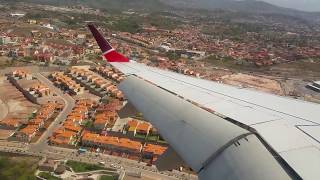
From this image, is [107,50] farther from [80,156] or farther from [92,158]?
[80,156]

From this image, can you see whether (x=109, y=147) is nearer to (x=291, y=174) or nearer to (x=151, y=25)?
(x=291, y=174)

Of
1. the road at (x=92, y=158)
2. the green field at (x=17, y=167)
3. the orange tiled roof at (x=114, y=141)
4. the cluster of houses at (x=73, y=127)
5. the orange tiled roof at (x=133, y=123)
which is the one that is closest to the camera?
the green field at (x=17, y=167)

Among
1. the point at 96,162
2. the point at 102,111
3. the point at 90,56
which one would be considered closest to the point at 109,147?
the point at 96,162

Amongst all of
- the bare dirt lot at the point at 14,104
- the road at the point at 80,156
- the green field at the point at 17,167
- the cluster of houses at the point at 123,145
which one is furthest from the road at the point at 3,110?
the cluster of houses at the point at 123,145

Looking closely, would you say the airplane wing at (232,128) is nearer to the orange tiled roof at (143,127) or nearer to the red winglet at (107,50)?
the red winglet at (107,50)

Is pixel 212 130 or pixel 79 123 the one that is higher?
pixel 212 130
